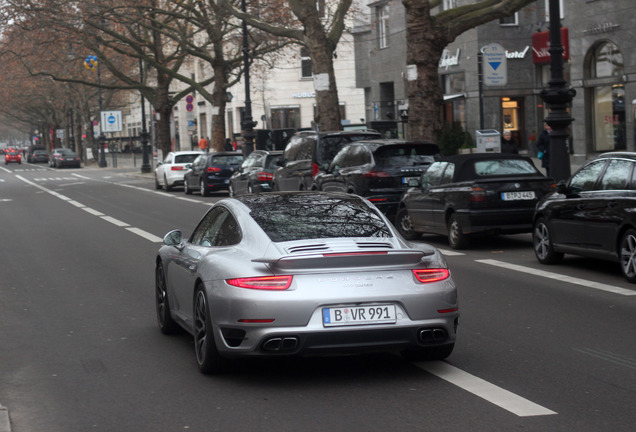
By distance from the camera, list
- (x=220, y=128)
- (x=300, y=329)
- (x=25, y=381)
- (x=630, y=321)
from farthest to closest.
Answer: (x=220, y=128) → (x=630, y=321) → (x=25, y=381) → (x=300, y=329)

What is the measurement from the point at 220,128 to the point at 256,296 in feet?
142

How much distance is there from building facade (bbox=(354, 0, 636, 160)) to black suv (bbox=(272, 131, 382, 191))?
15.7 feet

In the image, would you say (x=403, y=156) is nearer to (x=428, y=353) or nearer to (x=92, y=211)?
(x=92, y=211)

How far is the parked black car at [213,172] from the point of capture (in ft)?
115

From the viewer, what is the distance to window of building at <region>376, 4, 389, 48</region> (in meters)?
53.0

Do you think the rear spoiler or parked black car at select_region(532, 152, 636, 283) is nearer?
the rear spoiler

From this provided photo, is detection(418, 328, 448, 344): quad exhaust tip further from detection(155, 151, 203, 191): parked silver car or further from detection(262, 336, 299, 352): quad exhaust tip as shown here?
detection(155, 151, 203, 191): parked silver car

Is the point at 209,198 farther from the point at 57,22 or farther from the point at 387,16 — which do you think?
the point at 387,16

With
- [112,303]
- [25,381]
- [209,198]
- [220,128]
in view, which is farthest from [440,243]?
[220,128]

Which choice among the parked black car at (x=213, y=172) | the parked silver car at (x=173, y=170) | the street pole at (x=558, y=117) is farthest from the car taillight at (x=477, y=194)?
the parked silver car at (x=173, y=170)

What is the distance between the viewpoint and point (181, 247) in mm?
8672

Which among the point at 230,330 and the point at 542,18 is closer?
the point at 230,330

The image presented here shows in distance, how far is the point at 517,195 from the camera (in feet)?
53.5

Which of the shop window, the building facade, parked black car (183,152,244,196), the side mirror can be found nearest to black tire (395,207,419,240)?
the building facade
